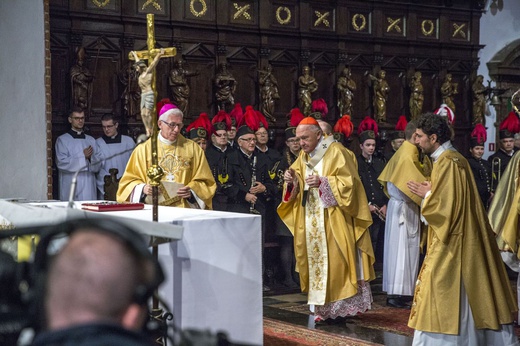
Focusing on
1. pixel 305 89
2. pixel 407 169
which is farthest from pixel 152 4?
pixel 407 169

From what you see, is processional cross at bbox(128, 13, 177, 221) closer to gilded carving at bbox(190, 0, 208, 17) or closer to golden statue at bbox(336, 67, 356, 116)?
gilded carving at bbox(190, 0, 208, 17)

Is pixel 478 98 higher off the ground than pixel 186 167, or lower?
higher

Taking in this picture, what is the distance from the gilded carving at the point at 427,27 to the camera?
14.2 m

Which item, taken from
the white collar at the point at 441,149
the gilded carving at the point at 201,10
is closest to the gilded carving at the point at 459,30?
the gilded carving at the point at 201,10

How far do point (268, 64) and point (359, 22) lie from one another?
191 cm

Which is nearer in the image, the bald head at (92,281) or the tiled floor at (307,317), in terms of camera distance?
the bald head at (92,281)

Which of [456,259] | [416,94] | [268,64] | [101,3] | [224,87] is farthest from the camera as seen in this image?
[416,94]

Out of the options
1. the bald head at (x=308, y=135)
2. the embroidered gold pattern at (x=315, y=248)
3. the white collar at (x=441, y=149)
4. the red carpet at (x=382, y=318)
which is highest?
the bald head at (x=308, y=135)

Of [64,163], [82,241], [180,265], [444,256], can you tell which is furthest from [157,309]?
[64,163]

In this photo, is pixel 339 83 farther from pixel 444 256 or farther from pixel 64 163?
pixel 444 256

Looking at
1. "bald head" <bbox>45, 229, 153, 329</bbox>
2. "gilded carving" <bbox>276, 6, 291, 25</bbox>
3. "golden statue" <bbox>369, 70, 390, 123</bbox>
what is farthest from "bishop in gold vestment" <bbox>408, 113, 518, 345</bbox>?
"golden statue" <bbox>369, 70, 390, 123</bbox>

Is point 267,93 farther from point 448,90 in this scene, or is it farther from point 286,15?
point 448,90

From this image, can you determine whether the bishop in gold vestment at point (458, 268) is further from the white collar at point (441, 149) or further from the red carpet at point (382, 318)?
the red carpet at point (382, 318)

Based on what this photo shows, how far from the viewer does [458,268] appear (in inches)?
229
